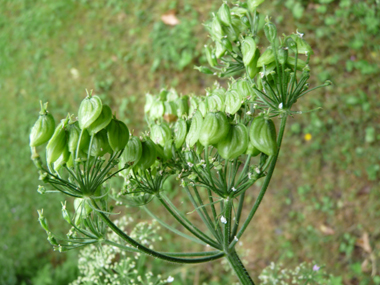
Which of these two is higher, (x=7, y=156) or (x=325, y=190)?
(x=7, y=156)

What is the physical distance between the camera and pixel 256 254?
3627mm

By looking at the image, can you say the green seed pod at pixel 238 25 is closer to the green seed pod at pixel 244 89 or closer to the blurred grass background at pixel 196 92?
the green seed pod at pixel 244 89

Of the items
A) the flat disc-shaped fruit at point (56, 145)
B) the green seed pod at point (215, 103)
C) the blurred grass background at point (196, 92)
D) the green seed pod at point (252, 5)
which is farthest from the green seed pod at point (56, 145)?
the blurred grass background at point (196, 92)

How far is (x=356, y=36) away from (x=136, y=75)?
7.78ft

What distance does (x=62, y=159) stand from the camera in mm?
1103

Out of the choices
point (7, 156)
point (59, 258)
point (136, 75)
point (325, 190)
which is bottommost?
point (59, 258)

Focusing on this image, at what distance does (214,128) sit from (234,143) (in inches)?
3.1

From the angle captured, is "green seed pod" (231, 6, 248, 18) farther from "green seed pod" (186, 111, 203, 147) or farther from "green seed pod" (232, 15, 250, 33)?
"green seed pod" (186, 111, 203, 147)

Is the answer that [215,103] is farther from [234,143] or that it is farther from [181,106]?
[181,106]

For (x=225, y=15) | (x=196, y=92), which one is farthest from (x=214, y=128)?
(x=196, y=92)

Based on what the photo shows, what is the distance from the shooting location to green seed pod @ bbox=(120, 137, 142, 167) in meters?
1.17

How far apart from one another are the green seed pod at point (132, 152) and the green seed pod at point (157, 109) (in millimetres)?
448

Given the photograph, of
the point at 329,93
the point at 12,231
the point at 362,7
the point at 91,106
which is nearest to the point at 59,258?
the point at 12,231

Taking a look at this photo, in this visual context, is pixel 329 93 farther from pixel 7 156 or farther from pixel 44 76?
pixel 7 156
